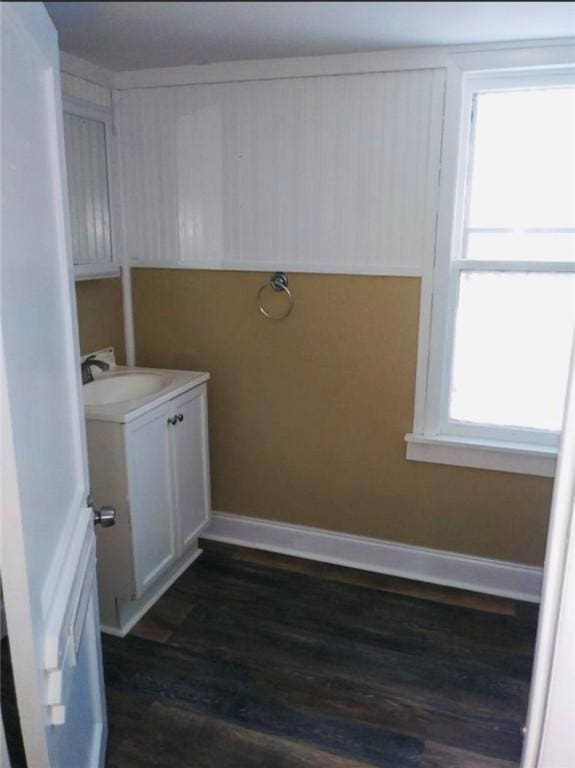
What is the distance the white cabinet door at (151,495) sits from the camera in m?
2.15

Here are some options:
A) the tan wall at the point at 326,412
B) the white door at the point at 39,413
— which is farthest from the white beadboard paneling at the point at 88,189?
the white door at the point at 39,413

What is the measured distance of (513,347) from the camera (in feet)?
7.59

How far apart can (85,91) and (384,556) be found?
228 centimetres

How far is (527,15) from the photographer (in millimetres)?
505

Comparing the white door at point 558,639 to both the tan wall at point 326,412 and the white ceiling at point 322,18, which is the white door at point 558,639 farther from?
the tan wall at point 326,412

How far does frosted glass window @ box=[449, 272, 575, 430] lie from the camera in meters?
2.25

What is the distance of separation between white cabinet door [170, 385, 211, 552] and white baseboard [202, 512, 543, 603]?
0.74 ft

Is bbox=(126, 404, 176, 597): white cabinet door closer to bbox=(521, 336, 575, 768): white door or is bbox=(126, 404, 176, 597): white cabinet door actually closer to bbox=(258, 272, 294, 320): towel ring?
bbox=(258, 272, 294, 320): towel ring

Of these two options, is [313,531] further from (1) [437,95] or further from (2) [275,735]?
(1) [437,95]

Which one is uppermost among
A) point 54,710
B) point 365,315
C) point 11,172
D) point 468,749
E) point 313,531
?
point 11,172

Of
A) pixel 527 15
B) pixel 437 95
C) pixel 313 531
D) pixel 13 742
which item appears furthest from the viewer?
pixel 313 531

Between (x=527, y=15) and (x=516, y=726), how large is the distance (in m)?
→ 1.96

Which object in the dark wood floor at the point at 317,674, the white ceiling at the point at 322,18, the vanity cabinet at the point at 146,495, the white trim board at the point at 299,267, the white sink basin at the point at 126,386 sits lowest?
the dark wood floor at the point at 317,674

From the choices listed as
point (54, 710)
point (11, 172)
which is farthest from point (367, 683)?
point (11, 172)
